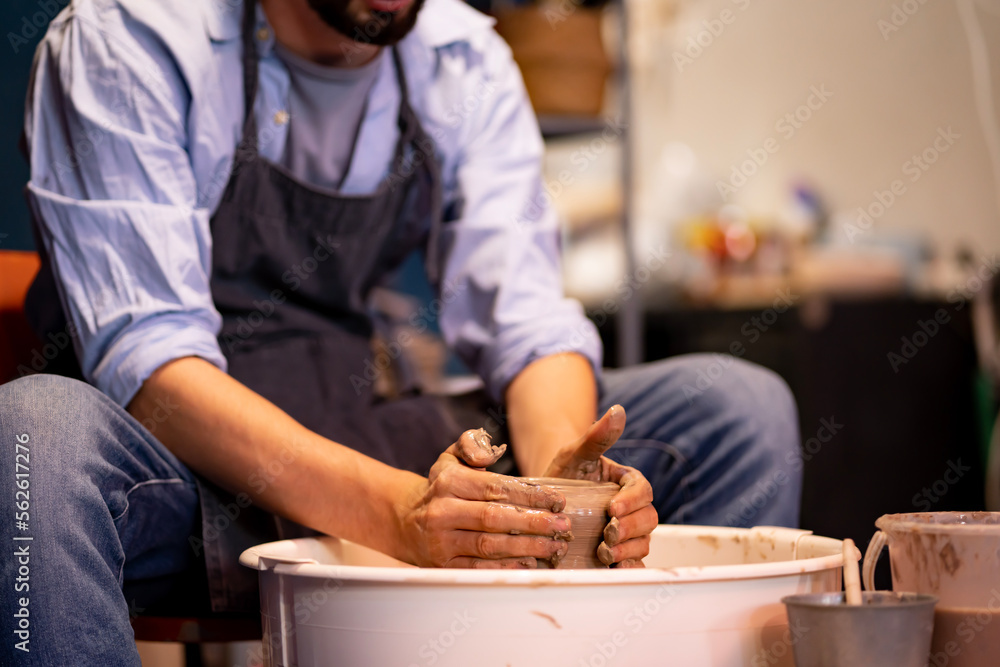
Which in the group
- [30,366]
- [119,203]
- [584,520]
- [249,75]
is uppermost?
[249,75]

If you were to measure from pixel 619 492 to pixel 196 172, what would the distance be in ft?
1.96

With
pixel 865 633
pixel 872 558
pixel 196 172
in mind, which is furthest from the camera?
pixel 196 172

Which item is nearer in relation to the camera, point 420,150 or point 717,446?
point 717,446

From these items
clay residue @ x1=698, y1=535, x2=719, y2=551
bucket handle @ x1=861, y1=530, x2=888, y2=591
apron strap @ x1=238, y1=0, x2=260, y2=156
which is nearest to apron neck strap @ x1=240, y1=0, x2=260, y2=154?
apron strap @ x1=238, y1=0, x2=260, y2=156

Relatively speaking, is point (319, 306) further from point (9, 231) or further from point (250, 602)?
point (9, 231)

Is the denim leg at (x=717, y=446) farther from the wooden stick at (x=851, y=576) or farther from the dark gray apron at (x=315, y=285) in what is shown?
the wooden stick at (x=851, y=576)

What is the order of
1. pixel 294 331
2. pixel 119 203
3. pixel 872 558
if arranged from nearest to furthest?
pixel 872 558
pixel 119 203
pixel 294 331

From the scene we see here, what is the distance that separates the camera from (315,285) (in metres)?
1.17

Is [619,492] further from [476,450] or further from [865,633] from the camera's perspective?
[865,633]

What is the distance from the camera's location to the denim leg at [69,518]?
68 cm

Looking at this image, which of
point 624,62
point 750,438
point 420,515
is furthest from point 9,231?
point 624,62

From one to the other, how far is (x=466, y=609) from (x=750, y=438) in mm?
487

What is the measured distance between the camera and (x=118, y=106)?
96 centimetres

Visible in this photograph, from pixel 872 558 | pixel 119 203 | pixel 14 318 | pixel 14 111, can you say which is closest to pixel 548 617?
pixel 872 558
